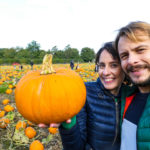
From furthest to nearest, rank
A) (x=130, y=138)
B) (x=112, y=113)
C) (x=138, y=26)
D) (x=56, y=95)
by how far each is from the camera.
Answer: (x=112, y=113), (x=138, y=26), (x=130, y=138), (x=56, y=95)

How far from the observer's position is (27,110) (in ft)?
3.90

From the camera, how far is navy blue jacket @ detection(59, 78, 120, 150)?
5.29ft

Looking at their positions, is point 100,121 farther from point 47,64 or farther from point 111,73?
point 47,64

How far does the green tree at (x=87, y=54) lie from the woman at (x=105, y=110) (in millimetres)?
63887

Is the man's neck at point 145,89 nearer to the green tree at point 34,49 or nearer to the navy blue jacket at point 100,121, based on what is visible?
the navy blue jacket at point 100,121

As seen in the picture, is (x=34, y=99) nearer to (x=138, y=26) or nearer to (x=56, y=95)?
(x=56, y=95)

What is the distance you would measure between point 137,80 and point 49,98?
881 millimetres

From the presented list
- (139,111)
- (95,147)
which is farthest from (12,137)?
(139,111)

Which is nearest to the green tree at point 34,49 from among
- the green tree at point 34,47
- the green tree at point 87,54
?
the green tree at point 34,47

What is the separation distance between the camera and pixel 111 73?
166cm

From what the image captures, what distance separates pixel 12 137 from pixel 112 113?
1981 millimetres

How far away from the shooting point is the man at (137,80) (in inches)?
47.8

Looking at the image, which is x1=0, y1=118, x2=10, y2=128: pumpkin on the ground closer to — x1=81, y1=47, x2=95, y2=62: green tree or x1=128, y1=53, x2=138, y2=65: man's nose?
x1=128, y1=53, x2=138, y2=65: man's nose

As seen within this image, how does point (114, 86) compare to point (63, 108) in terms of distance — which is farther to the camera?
point (114, 86)
